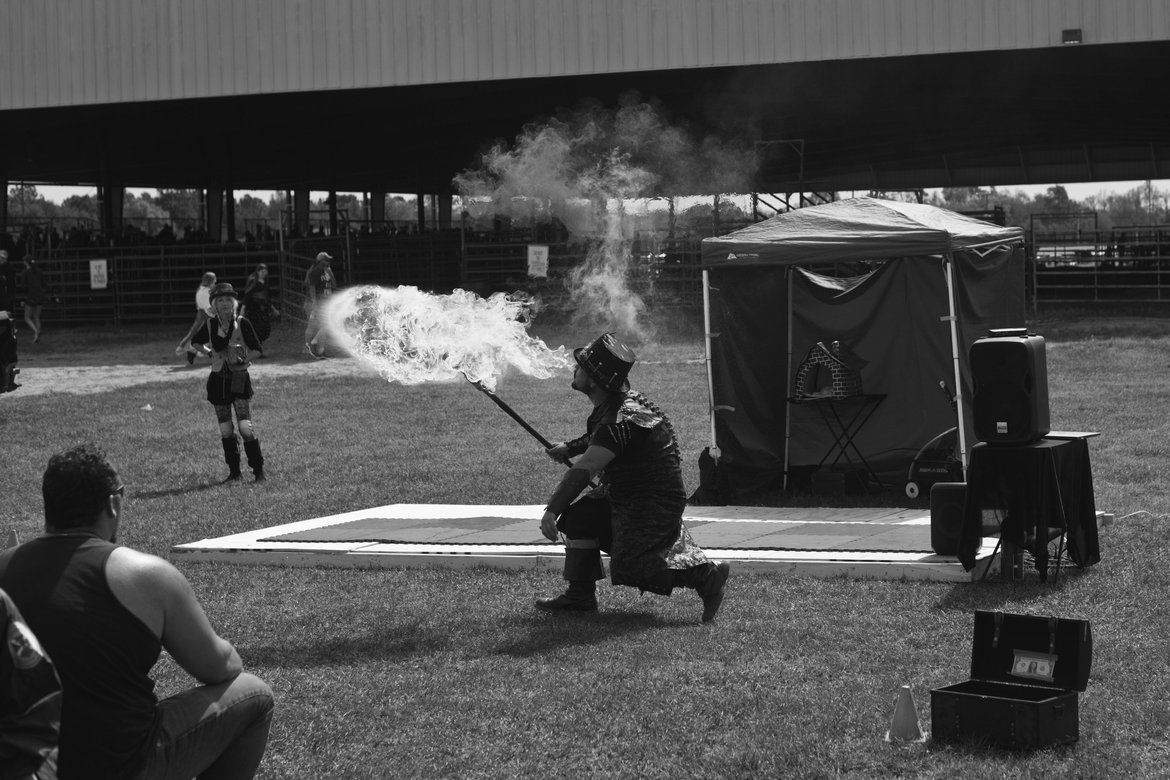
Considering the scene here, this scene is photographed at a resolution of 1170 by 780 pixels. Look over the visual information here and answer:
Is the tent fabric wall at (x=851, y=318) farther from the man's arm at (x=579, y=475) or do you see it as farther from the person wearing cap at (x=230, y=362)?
the man's arm at (x=579, y=475)

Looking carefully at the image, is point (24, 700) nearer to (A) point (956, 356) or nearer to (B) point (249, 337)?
(A) point (956, 356)

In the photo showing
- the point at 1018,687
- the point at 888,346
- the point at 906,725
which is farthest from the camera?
the point at 888,346

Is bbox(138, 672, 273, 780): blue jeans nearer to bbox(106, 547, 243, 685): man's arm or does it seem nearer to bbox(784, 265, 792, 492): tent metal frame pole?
bbox(106, 547, 243, 685): man's arm

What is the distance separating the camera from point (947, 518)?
845 cm

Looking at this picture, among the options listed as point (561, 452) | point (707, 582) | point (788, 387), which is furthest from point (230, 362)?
point (707, 582)

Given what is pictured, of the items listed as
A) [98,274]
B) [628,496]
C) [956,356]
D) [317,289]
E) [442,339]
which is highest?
[98,274]

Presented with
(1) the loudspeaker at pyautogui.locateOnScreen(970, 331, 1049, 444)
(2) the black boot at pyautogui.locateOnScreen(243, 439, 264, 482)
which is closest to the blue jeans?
(1) the loudspeaker at pyautogui.locateOnScreen(970, 331, 1049, 444)

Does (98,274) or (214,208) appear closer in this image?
(98,274)

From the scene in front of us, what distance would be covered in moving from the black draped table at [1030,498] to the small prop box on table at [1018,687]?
90.2 inches

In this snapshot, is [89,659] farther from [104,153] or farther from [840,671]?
[104,153]

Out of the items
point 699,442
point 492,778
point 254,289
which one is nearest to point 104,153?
point 254,289

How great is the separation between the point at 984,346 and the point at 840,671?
2.79 meters

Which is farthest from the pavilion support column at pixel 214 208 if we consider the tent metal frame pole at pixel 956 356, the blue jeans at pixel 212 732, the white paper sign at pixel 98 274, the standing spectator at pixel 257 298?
the blue jeans at pixel 212 732

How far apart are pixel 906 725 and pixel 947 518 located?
3.33 meters
